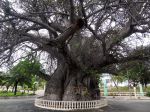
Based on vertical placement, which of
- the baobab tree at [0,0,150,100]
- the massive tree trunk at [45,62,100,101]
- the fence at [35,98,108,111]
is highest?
the baobab tree at [0,0,150,100]

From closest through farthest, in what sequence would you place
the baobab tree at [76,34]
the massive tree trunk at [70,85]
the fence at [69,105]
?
1. the baobab tree at [76,34]
2. the fence at [69,105]
3. the massive tree trunk at [70,85]

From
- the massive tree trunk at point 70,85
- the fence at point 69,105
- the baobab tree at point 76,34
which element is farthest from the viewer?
the massive tree trunk at point 70,85

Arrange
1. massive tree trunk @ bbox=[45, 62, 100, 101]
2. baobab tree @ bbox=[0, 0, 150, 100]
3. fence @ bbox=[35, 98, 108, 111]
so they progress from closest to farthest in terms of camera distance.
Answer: baobab tree @ bbox=[0, 0, 150, 100] → fence @ bbox=[35, 98, 108, 111] → massive tree trunk @ bbox=[45, 62, 100, 101]

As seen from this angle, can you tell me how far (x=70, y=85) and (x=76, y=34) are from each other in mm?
3632

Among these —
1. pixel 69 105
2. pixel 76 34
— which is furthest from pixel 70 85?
pixel 76 34

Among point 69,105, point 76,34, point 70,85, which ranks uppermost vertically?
point 76,34

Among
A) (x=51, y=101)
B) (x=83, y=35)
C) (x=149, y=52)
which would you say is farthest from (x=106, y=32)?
(x=51, y=101)

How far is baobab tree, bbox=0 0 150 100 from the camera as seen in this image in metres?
6.66

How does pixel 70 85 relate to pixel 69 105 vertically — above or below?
above

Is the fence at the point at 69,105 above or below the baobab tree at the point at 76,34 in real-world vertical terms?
below

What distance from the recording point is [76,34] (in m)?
9.52

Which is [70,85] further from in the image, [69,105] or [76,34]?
[76,34]

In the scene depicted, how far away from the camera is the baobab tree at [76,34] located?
666 centimetres

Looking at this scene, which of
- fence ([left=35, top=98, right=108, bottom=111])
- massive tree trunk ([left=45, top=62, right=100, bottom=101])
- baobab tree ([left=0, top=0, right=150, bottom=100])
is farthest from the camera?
massive tree trunk ([left=45, top=62, right=100, bottom=101])
